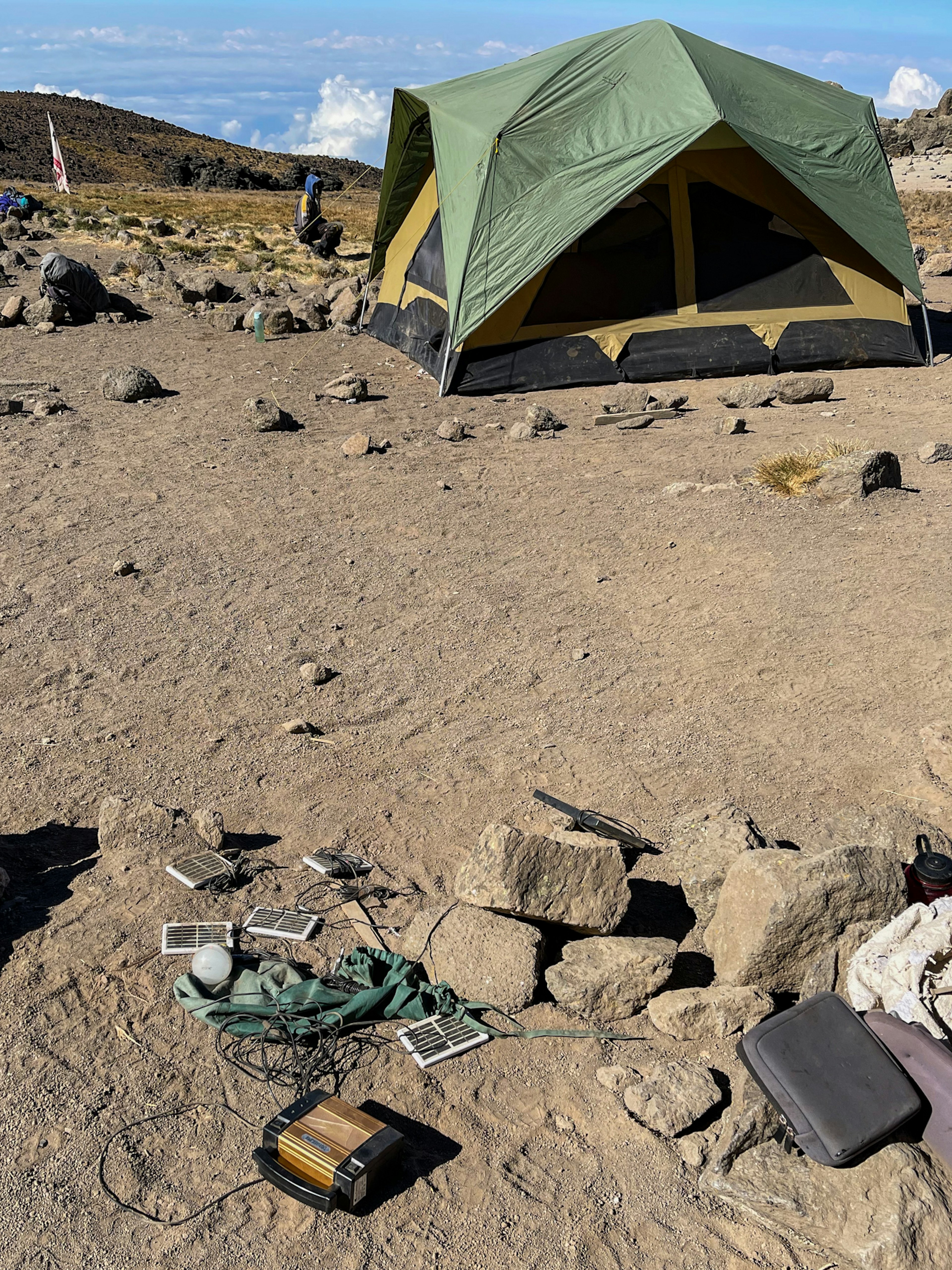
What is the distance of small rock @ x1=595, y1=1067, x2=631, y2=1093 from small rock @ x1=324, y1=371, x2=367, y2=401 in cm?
822

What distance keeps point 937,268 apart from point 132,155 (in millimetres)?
50565

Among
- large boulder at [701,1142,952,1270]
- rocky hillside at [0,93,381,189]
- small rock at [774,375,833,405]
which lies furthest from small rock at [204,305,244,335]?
rocky hillside at [0,93,381,189]

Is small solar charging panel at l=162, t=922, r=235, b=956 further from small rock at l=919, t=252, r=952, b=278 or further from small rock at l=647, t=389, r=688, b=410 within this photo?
small rock at l=919, t=252, r=952, b=278

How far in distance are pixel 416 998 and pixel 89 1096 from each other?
103 centimetres

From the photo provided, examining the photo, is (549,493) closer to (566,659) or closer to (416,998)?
(566,659)

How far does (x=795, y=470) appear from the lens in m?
7.57

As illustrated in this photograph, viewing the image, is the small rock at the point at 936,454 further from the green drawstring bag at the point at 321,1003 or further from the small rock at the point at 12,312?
the small rock at the point at 12,312

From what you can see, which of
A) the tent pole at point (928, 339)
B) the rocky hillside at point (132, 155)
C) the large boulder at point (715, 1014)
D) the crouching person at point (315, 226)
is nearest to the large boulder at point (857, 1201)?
the large boulder at point (715, 1014)

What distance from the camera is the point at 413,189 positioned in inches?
488

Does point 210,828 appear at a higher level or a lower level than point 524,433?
lower

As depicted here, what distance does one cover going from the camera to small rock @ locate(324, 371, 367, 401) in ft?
34.2

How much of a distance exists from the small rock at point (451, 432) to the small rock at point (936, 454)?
12.3 ft

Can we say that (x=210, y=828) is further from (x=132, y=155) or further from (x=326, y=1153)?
(x=132, y=155)

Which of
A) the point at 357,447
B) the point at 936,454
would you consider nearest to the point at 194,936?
the point at 357,447
